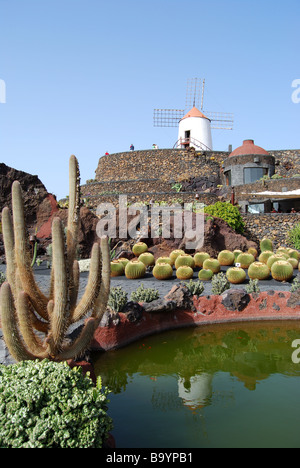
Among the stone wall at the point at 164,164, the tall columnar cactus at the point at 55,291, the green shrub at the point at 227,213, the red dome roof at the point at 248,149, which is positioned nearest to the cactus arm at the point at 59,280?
the tall columnar cactus at the point at 55,291

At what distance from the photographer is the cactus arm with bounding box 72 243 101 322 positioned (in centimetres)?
438

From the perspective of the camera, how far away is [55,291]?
4.06 metres

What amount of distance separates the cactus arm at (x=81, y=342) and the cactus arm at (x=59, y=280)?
27cm

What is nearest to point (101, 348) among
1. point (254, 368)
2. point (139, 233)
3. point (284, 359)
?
point (254, 368)

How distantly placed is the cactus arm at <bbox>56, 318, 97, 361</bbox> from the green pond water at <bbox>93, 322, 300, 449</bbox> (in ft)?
2.57

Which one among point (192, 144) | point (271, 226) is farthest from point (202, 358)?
point (192, 144)

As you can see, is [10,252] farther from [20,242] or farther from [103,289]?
[103,289]

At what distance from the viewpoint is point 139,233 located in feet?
47.9

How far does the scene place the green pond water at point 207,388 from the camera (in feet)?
12.9

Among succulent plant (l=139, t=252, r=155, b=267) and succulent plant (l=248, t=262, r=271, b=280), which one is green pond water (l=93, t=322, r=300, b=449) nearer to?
succulent plant (l=248, t=262, r=271, b=280)

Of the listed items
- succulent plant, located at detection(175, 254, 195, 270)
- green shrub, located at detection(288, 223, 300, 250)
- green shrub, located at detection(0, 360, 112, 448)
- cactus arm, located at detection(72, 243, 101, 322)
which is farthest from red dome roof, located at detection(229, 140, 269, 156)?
green shrub, located at detection(0, 360, 112, 448)

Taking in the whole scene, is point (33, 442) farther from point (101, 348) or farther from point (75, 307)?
point (101, 348)
